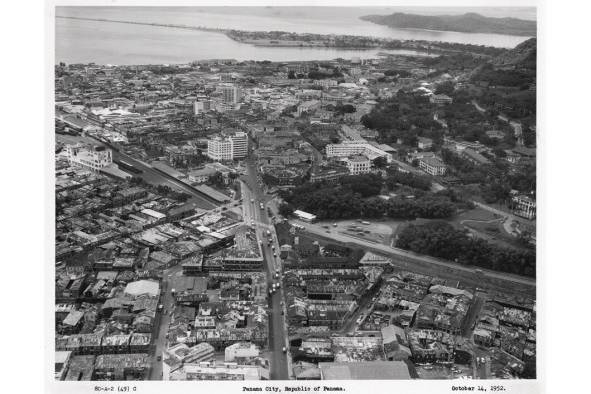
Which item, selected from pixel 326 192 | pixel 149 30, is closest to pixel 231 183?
pixel 326 192

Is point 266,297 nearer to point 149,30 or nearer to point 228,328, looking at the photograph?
point 228,328

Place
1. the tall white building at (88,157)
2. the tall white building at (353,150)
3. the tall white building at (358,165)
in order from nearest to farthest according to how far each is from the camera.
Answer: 1. the tall white building at (88,157)
2. the tall white building at (358,165)
3. the tall white building at (353,150)

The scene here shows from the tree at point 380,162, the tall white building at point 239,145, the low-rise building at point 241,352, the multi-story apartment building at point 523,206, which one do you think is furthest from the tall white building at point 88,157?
the multi-story apartment building at point 523,206

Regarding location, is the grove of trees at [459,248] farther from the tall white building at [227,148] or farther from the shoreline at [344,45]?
the shoreline at [344,45]

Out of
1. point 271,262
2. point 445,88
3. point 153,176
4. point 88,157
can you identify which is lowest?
point 271,262

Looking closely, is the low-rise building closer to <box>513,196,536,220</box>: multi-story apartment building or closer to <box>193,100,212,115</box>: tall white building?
<box>513,196,536,220</box>: multi-story apartment building

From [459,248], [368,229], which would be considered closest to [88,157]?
[368,229]

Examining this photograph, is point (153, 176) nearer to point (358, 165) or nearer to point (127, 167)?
point (127, 167)
